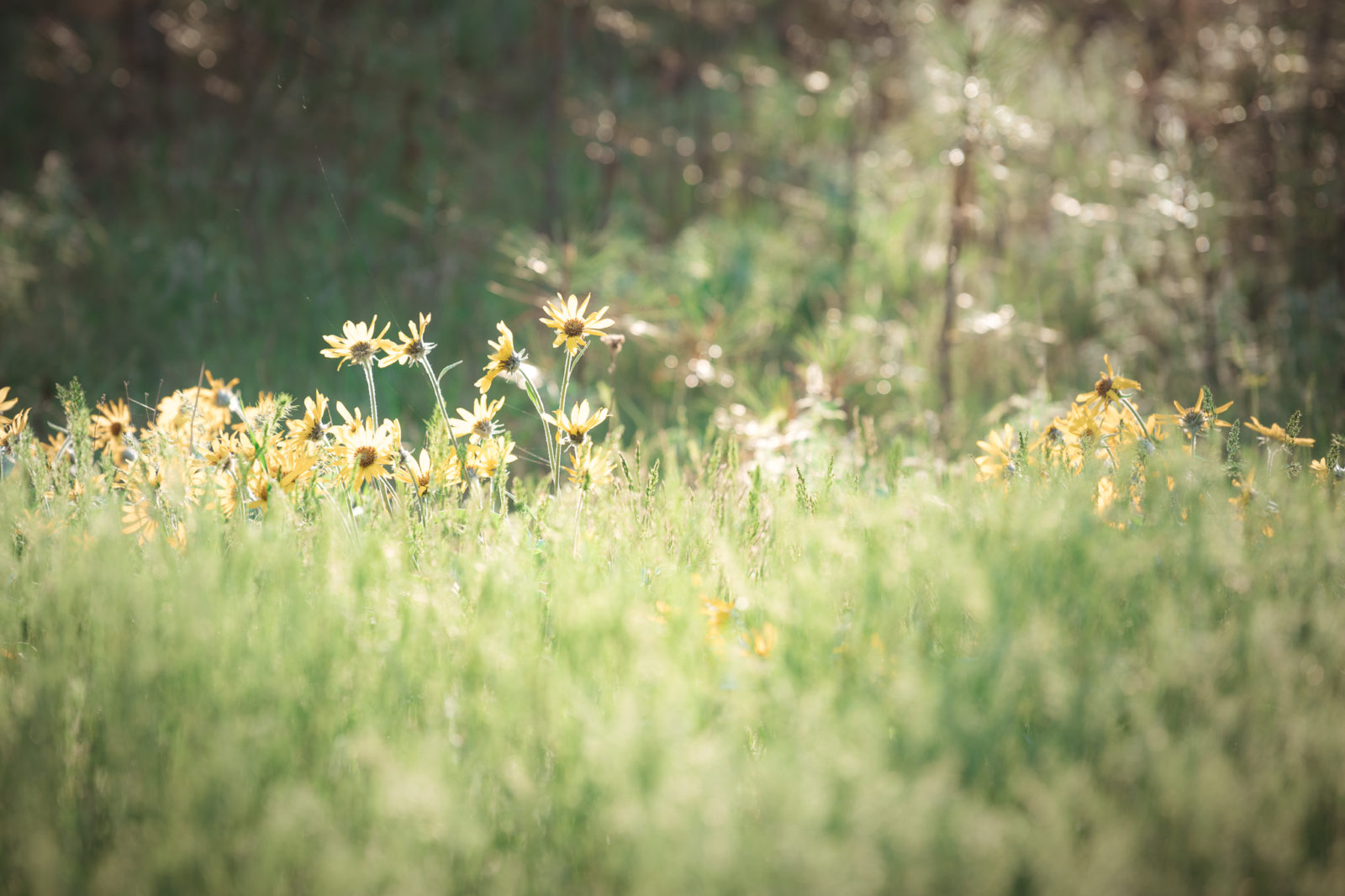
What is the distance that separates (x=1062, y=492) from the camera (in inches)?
49.8

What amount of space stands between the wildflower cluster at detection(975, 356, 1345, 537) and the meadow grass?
0.03 meters

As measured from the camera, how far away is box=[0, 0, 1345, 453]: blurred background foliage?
10.0 ft

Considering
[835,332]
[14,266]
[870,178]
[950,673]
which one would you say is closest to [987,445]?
[950,673]

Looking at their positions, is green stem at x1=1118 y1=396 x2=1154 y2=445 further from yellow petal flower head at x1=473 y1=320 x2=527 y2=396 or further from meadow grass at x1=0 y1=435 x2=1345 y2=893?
yellow petal flower head at x1=473 y1=320 x2=527 y2=396

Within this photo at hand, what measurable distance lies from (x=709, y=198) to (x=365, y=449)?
378 centimetres

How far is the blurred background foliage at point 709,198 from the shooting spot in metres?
3.06

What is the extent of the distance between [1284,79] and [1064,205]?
1.22 metres

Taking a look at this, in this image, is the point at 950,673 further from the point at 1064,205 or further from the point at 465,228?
the point at 465,228

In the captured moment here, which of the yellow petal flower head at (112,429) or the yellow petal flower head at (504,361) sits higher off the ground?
the yellow petal flower head at (112,429)

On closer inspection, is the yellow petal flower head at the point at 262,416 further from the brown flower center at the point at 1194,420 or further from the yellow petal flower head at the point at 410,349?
the brown flower center at the point at 1194,420

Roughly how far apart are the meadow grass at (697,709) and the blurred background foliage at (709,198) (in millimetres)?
1102

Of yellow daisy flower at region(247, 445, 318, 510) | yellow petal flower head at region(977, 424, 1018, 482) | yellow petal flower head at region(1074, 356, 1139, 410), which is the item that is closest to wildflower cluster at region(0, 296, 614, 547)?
yellow daisy flower at region(247, 445, 318, 510)

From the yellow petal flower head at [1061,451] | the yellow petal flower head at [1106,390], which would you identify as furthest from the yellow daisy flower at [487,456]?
the yellow petal flower head at [1106,390]

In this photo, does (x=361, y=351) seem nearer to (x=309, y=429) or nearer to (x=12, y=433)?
(x=309, y=429)
